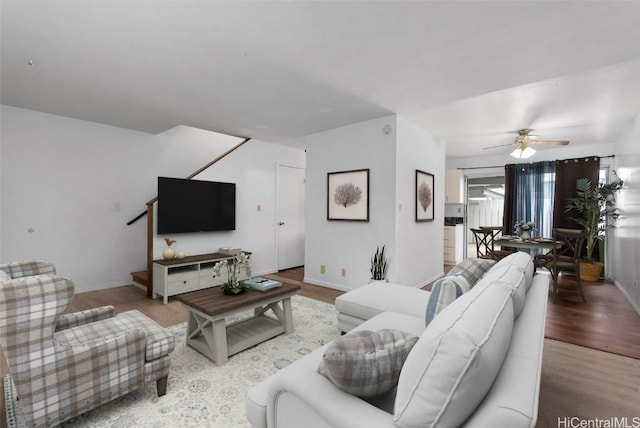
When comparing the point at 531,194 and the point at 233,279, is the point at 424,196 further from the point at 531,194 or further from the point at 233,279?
the point at 233,279

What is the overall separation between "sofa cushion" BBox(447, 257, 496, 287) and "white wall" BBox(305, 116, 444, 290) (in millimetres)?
1858

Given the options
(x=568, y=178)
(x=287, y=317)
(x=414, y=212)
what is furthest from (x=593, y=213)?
(x=287, y=317)

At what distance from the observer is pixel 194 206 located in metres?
4.33

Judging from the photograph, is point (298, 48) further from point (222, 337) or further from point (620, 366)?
point (620, 366)

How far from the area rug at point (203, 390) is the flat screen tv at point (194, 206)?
71.4 inches

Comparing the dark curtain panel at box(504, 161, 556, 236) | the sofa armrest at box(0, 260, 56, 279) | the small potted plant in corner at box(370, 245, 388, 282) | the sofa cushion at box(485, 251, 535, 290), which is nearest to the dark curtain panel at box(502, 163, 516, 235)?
the dark curtain panel at box(504, 161, 556, 236)

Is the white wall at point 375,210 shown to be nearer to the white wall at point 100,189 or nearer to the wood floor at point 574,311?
the wood floor at point 574,311

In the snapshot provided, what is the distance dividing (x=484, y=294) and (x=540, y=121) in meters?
4.11

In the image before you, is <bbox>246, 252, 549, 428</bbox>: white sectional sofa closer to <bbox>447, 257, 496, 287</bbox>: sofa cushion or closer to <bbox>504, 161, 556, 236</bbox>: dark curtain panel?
<bbox>447, 257, 496, 287</bbox>: sofa cushion

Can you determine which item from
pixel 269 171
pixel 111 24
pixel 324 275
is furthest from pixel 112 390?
pixel 269 171

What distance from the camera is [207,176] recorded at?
4.54 meters

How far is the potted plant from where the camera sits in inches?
188
